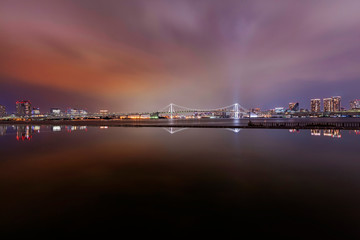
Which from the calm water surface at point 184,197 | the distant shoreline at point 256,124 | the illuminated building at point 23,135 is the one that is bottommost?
the calm water surface at point 184,197

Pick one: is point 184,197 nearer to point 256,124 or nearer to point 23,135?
point 23,135

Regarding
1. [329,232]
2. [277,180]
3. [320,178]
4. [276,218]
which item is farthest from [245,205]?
[320,178]

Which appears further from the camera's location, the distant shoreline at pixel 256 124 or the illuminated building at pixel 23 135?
the distant shoreline at pixel 256 124

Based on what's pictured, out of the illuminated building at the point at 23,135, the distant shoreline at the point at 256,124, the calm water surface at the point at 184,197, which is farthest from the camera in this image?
the distant shoreline at the point at 256,124

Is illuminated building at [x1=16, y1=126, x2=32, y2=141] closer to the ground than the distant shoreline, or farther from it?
closer to the ground

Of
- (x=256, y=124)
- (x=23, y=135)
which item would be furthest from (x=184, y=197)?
(x=256, y=124)

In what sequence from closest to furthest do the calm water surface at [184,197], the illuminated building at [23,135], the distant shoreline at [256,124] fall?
the calm water surface at [184,197] < the illuminated building at [23,135] < the distant shoreline at [256,124]

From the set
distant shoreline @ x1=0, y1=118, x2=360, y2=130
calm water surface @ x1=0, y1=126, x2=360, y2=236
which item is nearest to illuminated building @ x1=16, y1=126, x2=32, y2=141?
calm water surface @ x1=0, y1=126, x2=360, y2=236

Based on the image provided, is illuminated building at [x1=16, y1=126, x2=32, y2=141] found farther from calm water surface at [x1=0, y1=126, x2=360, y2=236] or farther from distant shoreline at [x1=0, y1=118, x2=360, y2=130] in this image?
distant shoreline at [x1=0, y1=118, x2=360, y2=130]

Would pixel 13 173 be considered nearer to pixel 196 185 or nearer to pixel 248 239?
pixel 196 185

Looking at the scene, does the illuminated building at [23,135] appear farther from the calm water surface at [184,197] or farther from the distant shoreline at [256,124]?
the distant shoreline at [256,124]

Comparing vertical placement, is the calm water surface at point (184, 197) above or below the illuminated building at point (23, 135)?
below

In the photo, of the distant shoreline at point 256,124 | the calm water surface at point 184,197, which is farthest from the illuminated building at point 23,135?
the distant shoreline at point 256,124

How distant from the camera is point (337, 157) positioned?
37.6 feet
